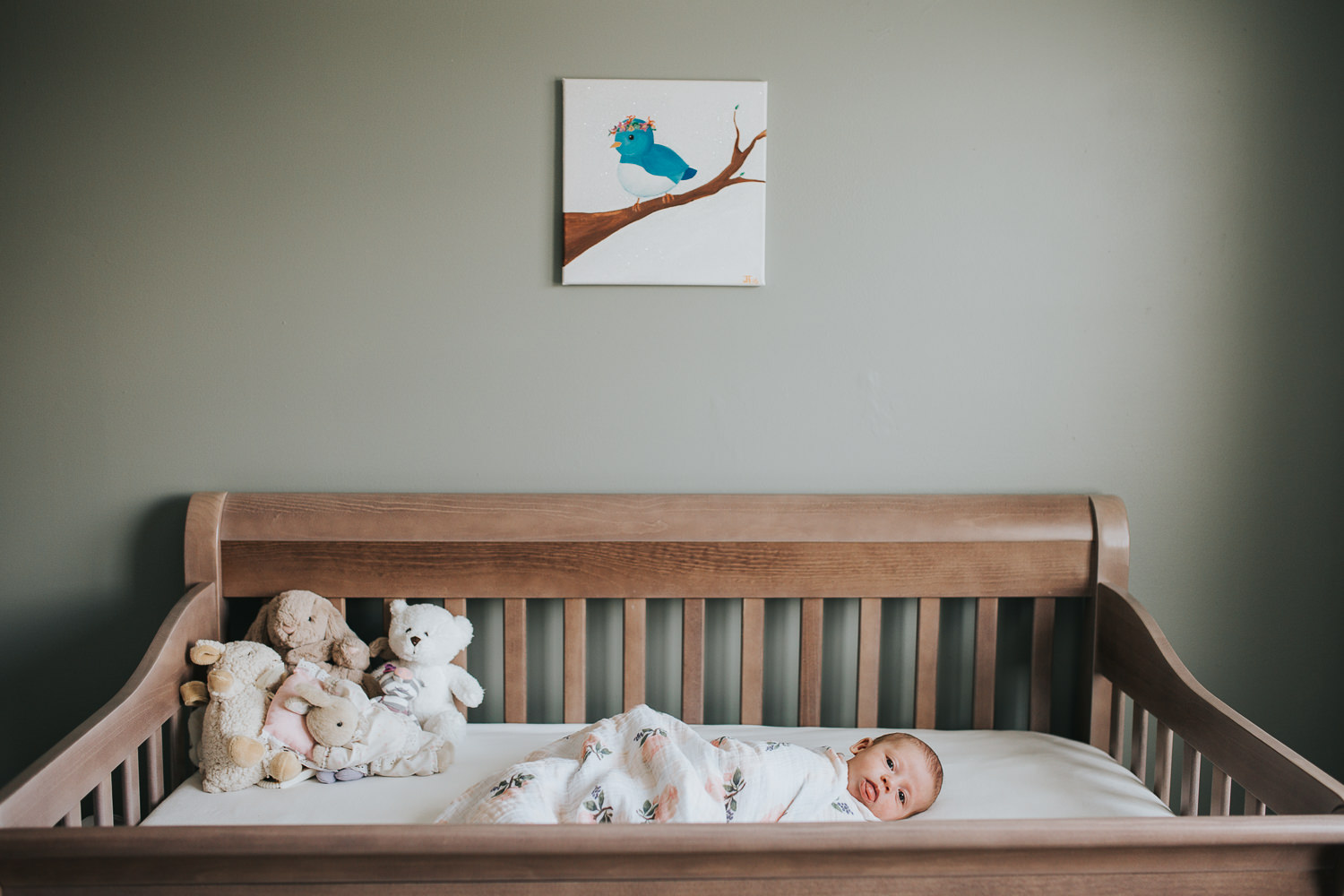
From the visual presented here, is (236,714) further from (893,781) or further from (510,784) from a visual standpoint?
(893,781)

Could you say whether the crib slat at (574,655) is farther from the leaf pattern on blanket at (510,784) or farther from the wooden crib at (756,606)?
the leaf pattern on blanket at (510,784)


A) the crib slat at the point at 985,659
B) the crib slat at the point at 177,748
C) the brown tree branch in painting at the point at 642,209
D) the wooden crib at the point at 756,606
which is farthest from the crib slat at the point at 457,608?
the crib slat at the point at 985,659

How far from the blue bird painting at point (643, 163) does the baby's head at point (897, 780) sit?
105 cm

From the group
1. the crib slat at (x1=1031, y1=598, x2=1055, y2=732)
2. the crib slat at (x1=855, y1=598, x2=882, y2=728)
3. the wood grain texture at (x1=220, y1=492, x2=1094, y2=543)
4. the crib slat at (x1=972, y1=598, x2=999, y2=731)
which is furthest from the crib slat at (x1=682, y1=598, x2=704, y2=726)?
the crib slat at (x1=1031, y1=598, x2=1055, y2=732)

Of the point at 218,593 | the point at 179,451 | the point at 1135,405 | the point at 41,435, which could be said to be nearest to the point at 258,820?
the point at 218,593

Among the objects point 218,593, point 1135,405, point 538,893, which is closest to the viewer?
point 538,893

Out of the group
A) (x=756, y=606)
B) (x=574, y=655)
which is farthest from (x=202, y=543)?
(x=756, y=606)

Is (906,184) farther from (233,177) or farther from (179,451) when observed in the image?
(179,451)

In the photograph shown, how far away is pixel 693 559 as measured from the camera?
4.79 ft

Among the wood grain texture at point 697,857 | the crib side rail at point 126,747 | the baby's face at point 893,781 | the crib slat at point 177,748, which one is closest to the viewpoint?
the wood grain texture at point 697,857

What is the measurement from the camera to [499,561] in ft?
4.77

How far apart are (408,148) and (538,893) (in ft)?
4.15

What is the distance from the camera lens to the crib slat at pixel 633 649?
58.5 inches

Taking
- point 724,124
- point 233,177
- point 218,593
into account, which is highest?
point 724,124
